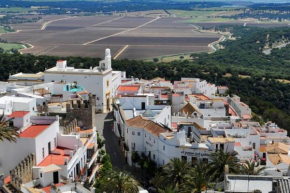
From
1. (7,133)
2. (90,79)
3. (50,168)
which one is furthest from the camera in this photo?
(90,79)

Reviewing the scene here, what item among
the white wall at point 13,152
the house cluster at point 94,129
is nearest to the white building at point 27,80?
the house cluster at point 94,129

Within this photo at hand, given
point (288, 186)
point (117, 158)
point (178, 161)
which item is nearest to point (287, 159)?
point (178, 161)

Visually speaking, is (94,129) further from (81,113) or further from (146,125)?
(146,125)

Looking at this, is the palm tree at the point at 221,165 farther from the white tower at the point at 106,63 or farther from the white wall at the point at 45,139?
the white tower at the point at 106,63

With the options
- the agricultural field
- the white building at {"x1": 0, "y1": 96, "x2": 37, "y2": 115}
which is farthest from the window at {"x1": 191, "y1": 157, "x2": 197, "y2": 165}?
the agricultural field

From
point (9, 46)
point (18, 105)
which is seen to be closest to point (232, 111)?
point (18, 105)

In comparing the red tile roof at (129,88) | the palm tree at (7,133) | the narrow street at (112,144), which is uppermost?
the palm tree at (7,133)

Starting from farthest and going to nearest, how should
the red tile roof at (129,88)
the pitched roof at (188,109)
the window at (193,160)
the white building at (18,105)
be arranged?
1. the red tile roof at (129,88)
2. the pitched roof at (188,109)
3. the white building at (18,105)
4. the window at (193,160)

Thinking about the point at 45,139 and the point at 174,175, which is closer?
the point at 174,175
